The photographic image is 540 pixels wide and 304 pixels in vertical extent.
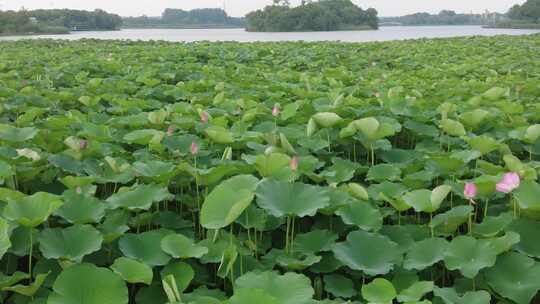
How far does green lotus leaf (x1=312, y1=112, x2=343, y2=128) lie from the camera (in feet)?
6.72

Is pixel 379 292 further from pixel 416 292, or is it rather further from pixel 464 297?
pixel 464 297

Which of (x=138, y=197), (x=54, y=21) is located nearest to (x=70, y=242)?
(x=138, y=197)

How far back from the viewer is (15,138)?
197 centimetres

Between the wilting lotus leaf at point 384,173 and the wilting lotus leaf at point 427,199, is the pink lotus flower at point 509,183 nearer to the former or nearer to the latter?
the wilting lotus leaf at point 427,199

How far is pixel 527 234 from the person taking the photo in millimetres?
1332

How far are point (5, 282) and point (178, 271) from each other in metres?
0.36

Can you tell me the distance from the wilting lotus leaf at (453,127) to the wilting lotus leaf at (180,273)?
4.10 feet

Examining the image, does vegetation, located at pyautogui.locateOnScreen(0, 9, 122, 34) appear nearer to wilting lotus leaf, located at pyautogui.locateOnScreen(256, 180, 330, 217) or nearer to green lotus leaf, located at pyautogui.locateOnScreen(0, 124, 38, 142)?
green lotus leaf, located at pyautogui.locateOnScreen(0, 124, 38, 142)

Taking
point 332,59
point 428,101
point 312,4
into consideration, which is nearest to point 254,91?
point 428,101

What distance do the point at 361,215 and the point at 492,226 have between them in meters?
0.33

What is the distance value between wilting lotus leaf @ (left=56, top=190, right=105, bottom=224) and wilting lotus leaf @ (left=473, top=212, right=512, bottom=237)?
967 mm

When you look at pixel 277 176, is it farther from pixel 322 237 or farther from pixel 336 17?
pixel 336 17

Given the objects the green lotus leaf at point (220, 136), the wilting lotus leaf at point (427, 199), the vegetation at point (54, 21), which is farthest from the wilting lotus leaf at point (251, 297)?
the vegetation at point (54, 21)

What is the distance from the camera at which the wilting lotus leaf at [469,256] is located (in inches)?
46.8
